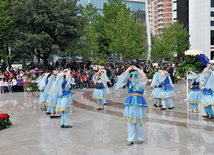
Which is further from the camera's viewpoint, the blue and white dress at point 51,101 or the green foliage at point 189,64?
the blue and white dress at point 51,101

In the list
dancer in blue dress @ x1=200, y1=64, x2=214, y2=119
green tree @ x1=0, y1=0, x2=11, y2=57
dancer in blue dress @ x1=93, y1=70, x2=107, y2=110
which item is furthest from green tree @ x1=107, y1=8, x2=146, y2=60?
dancer in blue dress @ x1=200, y1=64, x2=214, y2=119

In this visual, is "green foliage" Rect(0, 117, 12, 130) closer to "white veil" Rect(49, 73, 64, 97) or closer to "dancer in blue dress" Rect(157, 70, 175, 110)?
"white veil" Rect(49, 73, 64, 97)

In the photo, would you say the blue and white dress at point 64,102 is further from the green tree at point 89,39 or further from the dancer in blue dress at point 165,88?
the green tree at point 89,39

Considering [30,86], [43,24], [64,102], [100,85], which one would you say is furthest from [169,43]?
[64,102]

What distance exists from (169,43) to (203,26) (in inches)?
814

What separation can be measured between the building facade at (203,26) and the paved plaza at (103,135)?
62238 millimetres

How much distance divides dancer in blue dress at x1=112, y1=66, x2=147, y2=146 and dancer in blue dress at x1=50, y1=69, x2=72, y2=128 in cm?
300

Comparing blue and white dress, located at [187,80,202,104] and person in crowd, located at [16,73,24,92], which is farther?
person in crowd, located at [16,73,24,92]

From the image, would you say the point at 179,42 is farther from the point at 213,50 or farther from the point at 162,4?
the point at 162,4

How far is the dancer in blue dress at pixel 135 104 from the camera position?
7.77m

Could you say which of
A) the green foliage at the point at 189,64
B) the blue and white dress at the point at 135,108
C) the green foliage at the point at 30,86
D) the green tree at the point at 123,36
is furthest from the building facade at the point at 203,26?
the blue and white dress at the point at 135,108

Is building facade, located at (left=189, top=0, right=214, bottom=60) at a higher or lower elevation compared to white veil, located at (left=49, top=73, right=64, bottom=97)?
higher

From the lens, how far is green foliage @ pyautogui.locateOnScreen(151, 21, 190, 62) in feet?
183

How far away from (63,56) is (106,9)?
17.5 metres
